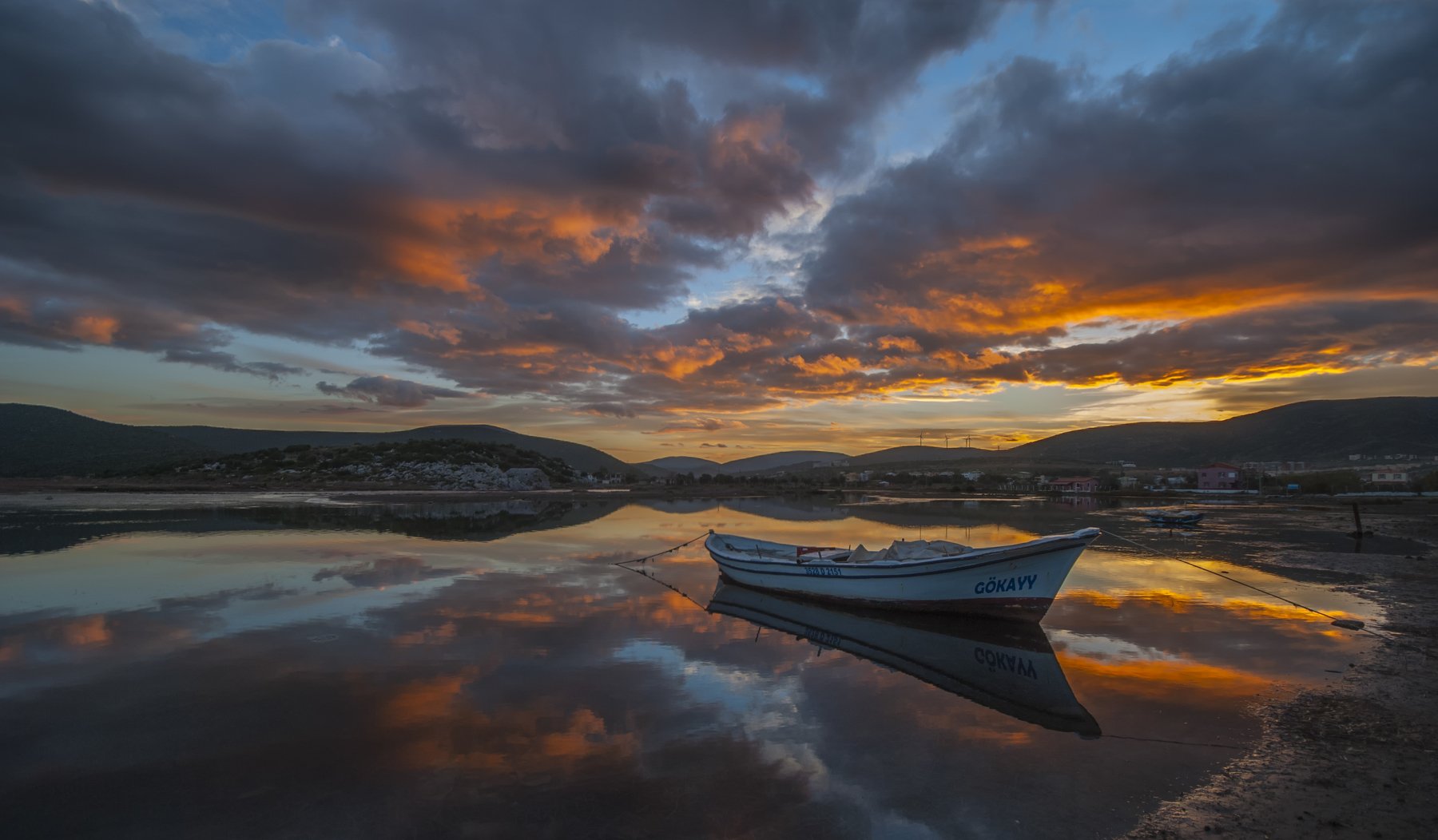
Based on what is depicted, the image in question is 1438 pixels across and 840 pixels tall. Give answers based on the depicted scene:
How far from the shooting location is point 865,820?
629cm

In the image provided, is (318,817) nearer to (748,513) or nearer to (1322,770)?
(1322,770)

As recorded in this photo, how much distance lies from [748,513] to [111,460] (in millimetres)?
104690

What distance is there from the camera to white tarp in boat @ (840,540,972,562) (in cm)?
1730

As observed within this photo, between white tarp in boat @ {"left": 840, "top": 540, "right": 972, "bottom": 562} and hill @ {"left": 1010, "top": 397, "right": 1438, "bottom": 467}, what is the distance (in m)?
169

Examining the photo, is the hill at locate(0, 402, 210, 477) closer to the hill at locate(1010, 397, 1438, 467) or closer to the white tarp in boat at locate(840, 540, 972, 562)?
the white tarp in boat at locate(840, 540, 972, 562)

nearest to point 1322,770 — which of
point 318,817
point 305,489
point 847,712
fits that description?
point 847,712

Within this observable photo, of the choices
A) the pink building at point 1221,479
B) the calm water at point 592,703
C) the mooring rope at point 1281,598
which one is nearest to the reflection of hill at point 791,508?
the mooring rope at point 1281,598

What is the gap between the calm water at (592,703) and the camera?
21.2 feet

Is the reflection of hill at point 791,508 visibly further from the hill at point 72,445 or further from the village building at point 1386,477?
the hill at point 72,445

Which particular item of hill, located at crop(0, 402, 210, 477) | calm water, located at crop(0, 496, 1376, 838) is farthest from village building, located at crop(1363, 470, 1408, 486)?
hill, located at crop(0, 402, 210, 477)

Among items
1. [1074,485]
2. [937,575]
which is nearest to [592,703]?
[937,575]

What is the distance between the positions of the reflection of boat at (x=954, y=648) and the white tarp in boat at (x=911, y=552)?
1.64m

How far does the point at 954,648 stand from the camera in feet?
43.3

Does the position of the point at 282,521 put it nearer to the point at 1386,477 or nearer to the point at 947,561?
the point at 947,561
